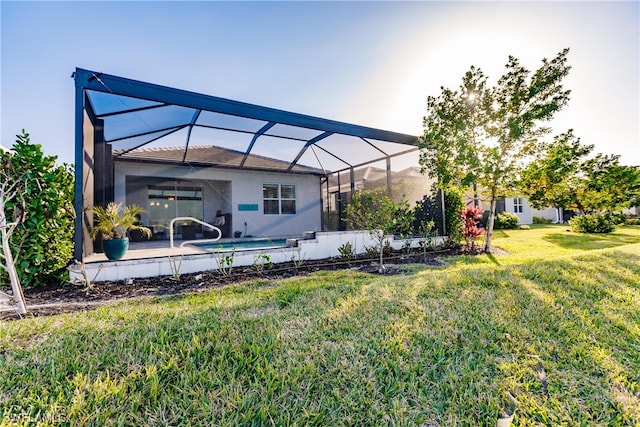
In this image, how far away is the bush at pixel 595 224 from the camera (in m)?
12.6

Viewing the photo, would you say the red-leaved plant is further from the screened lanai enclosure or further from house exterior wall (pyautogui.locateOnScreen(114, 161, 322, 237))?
house exterior wall (pyautogui.locateOnScreen(114, 161, 322, 237))

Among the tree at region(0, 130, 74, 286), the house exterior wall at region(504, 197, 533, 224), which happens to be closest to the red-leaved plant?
the tree at region(0, 130, 74, 286)

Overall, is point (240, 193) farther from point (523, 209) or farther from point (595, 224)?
point (523, 209)

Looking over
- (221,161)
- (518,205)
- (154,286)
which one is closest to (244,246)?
(154,286)

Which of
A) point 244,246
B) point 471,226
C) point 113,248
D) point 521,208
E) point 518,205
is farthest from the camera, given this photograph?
point 521,208

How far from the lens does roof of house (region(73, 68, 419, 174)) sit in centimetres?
481

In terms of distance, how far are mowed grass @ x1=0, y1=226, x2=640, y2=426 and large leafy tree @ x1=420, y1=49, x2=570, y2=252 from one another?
4999mm

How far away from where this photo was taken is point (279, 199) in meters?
12.8

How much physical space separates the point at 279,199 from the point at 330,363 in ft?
37.0

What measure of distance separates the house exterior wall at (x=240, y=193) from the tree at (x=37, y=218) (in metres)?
6.55

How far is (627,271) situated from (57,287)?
8.73 meters

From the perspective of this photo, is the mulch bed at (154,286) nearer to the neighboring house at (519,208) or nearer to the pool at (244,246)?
the pool at (244,246)

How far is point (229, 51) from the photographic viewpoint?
22.2ft

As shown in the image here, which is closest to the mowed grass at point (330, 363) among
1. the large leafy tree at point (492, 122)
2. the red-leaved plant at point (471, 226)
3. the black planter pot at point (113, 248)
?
the black planter pot at point (113, 248)
